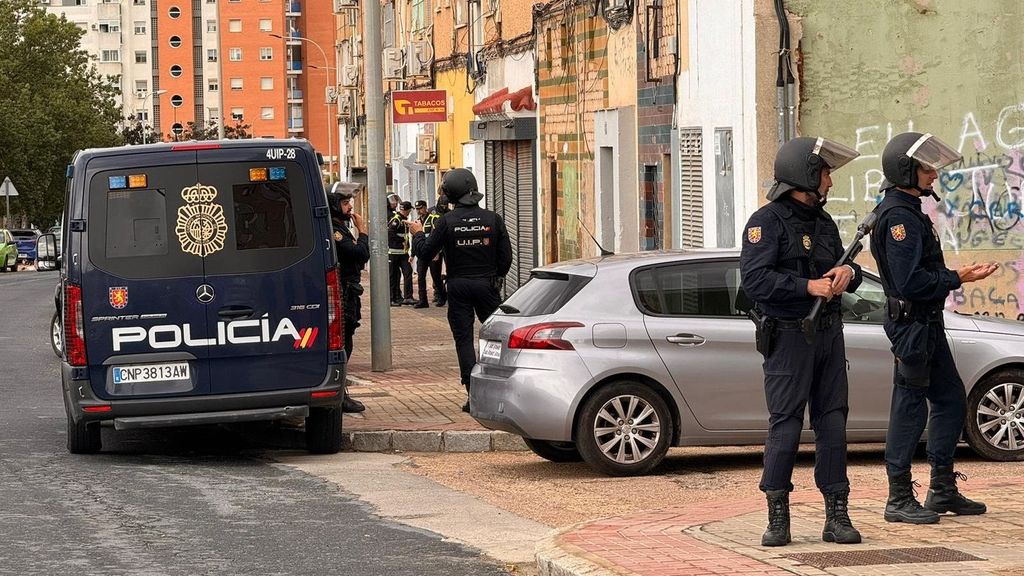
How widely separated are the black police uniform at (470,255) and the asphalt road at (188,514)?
5.74 feet

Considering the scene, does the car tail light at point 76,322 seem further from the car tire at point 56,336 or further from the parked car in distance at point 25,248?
the parked car in distance at point 25,248

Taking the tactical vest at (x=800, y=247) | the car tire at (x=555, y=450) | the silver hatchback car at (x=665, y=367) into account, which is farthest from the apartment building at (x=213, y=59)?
the tactical vest at (x=800, y=247)

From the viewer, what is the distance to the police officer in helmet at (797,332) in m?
8.09

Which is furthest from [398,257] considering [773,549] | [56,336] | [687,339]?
[773,549]

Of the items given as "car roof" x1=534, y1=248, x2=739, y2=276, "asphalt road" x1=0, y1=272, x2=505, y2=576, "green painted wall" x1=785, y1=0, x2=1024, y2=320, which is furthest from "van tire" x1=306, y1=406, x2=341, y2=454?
"green painted wall" x1=785, y1=0, x2=1024, y2=320

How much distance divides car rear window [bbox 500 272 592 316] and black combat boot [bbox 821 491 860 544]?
3843 mm

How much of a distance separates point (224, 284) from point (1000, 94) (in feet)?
26.5

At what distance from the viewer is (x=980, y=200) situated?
16.8 metres

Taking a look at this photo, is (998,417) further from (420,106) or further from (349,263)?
(420,106)

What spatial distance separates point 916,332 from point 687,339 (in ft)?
9.85

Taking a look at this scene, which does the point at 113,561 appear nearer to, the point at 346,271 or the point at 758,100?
the point at 346,271

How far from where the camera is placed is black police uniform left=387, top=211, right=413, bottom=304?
30969 mm

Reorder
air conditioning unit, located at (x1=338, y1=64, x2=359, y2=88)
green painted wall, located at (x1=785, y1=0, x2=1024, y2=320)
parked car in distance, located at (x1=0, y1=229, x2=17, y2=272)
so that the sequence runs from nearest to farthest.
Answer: green painted wall, located at (x1=785, y1=0, x2=1024, y2=320), air conditioning unit, located at (x1=338, y1=64, x2=359, y2=88), parked car in distance, located at (x1=0, y1=229, x2=17, y2=272)

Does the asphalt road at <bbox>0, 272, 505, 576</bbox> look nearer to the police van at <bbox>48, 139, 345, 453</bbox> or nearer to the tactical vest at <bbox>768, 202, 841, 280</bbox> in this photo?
the police van at <bbox>48, 139, 345, 453</bbox>
